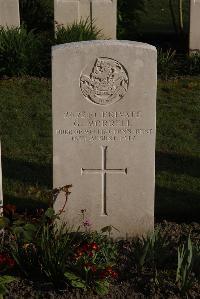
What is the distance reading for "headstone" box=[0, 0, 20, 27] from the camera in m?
→ 11.5

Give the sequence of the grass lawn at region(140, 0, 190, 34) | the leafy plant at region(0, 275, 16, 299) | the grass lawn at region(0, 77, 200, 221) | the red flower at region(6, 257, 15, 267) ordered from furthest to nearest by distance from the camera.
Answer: the grass lawn at region(140, 0, 190, 34), the grass lawn at region(0, 77, 200, 221), the red flower at region(6, 257, 15, 267), the leafy plant at region(0, 275, 16, 299)

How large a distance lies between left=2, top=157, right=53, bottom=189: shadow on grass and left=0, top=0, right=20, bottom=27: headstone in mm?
4338

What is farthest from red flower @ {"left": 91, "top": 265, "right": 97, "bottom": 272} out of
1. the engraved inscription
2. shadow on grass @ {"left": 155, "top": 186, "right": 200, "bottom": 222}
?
shadow on grass @ {"left": 155, "top": 186, "right": 200, "bottom": 222}

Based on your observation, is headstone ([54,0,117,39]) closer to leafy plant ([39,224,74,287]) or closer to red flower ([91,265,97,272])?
leafy plant ([39,224,74,287])

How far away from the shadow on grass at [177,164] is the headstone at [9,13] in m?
4.59

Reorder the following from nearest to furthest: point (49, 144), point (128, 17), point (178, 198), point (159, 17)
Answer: point (178, 198)
point (49, 144)
point (128, 17)
point (159, 17)

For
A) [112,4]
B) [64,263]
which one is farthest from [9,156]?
[112,4]

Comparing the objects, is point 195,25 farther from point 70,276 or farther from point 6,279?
point 6,279

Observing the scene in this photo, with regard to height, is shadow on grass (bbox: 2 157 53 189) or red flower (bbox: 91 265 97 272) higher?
shadow on grass (bbox: 2 157 53 189)

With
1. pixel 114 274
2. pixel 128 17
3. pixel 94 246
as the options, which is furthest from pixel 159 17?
pixel 114 274

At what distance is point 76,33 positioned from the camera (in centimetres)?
1121

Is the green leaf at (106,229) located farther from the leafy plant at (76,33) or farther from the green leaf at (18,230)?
the leafy plant at (76,33)

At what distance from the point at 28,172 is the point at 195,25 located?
5343 mm

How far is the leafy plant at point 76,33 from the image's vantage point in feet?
36.6
